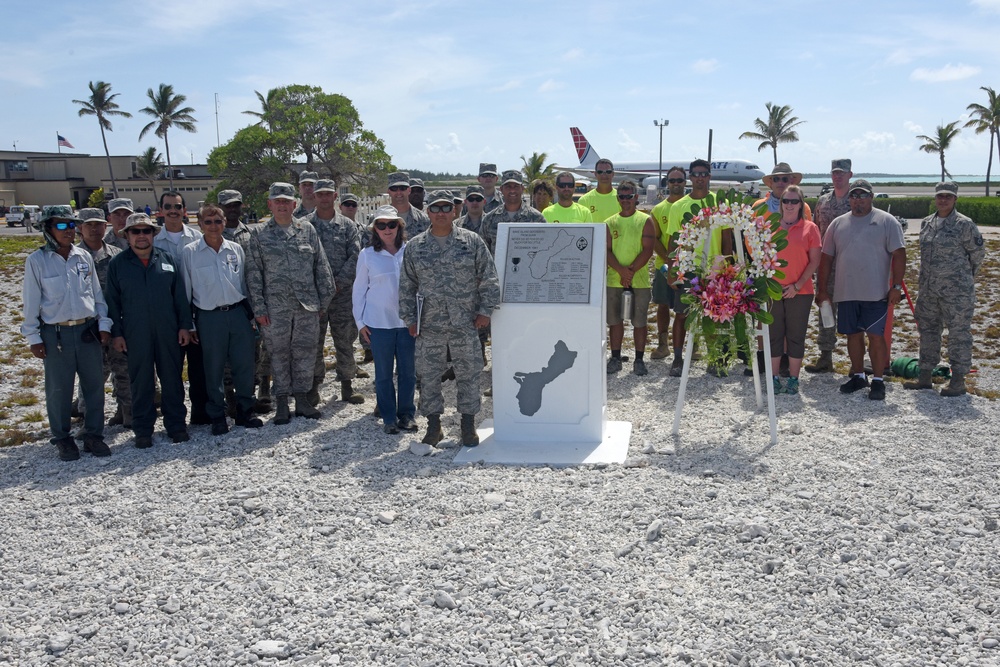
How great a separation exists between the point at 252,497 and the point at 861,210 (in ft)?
18.2

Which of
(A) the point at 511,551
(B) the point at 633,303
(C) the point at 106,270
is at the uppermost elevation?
(C) the point at 106,270

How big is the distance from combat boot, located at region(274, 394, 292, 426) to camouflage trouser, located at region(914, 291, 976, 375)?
5.65 m

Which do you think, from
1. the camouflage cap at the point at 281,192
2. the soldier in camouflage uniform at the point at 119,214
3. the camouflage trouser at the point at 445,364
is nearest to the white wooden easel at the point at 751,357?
the camouflage trouser at the point at 445,364

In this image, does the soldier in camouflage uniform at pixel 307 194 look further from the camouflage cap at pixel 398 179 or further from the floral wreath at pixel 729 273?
the floral wreath at pixel 729 273

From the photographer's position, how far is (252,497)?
4.93 metres

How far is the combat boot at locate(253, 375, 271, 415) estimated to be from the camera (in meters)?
6.93

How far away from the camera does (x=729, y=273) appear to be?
5852 millimetres

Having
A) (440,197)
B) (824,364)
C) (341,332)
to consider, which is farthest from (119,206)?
(824,364)

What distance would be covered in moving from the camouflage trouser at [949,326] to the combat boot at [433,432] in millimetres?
4501

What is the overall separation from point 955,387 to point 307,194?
20.4ft

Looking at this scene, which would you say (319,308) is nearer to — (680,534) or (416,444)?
(416,444)

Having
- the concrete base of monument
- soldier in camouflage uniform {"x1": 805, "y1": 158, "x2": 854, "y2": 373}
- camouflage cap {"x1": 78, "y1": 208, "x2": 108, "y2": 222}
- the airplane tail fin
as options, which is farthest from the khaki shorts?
the airplane tail fin

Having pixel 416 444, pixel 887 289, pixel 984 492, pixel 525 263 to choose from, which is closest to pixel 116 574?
pixel 416 444

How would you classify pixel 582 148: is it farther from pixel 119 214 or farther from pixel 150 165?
pixel 119 214
